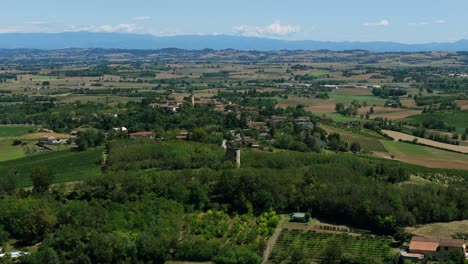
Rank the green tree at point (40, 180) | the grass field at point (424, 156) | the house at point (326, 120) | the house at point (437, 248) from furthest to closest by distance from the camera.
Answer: the house at point (326, 120), the grass field at point (424, 156), the green tree at point (40, 180), the house at point (437, 248)

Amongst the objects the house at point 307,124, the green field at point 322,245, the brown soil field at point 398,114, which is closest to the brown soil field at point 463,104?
the brown soil field at point 398,114

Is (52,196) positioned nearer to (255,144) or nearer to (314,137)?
(255,144)

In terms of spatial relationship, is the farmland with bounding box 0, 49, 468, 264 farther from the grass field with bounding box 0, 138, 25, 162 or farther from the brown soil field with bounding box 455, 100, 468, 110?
the brown soil field with bounding box 455, 100, 468, 110

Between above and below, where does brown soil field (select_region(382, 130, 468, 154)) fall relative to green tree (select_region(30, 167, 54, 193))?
below

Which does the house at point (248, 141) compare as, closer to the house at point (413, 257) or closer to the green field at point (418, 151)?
the green field at point (418, 151)

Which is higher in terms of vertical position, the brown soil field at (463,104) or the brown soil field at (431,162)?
the brown soil field at (431,162)

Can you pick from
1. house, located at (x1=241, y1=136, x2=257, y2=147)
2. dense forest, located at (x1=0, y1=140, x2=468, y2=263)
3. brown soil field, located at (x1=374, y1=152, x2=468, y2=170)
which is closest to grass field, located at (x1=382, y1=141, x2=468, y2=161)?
brown soil field, located at (x1=374, y1=152, x2=468, y2=170)

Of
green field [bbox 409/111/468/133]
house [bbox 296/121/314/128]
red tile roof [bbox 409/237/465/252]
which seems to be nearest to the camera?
red tile roof [bbox 409/237/465/252]
